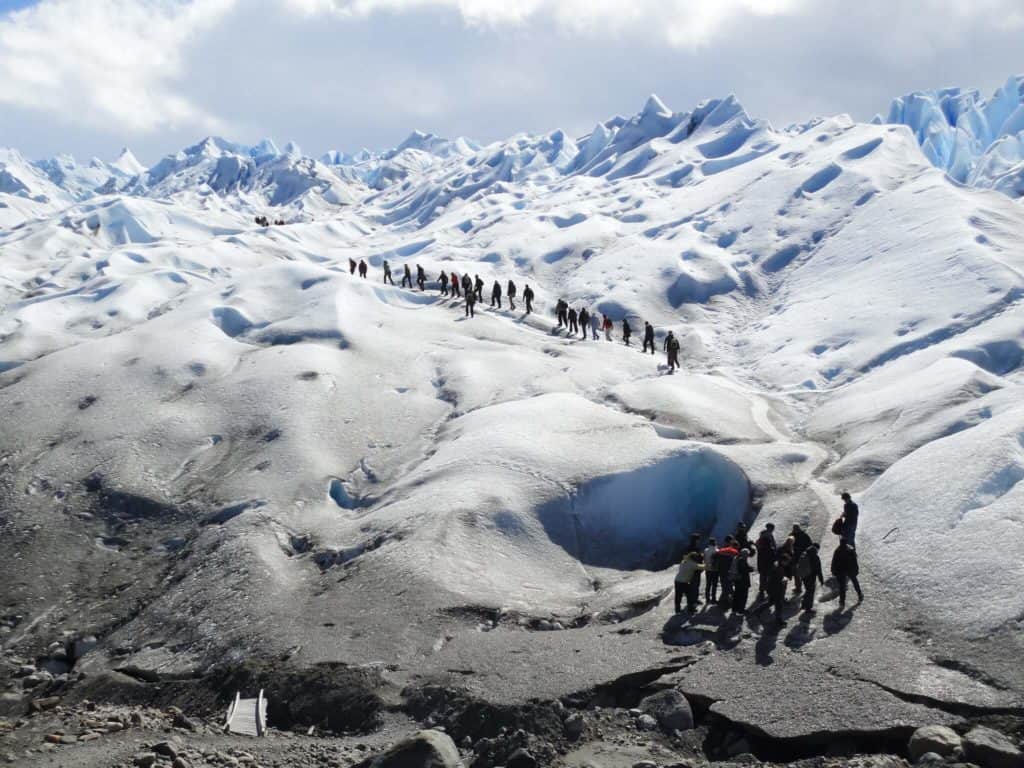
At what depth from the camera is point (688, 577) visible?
15203 mm

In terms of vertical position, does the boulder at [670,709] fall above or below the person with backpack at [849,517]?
below

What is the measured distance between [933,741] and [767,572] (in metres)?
4.96

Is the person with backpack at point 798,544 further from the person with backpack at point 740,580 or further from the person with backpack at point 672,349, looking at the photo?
the person with backpack at point 672,349

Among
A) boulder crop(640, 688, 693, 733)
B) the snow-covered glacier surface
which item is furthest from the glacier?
boulder crop(640, 688, 693, 733)

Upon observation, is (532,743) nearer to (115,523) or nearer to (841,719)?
(841,719)

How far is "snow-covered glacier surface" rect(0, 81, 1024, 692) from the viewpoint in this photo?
17.0 meters

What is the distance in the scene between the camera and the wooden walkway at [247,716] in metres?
13.4

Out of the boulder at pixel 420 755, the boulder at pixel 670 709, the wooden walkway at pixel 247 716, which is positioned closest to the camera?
the boulder at pixel 420 755

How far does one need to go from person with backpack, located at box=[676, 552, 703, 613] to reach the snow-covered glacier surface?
69.9 inches

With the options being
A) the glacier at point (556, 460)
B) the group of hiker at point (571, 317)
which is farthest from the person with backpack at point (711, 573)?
the group of hiker at point (571, 317)

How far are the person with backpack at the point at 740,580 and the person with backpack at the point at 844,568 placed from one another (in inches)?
61.4

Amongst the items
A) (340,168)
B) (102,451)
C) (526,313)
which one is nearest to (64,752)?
(102,451)

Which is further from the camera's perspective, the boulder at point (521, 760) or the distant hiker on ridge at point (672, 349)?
the distant hiker on ridge at point (672, 349)

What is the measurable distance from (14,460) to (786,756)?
2419 cm
